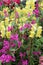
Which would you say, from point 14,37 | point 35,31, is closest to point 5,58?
point 14,37

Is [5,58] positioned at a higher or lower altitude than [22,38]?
lower

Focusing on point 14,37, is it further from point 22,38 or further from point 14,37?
point 22,38

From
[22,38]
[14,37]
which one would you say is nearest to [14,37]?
[14,37]

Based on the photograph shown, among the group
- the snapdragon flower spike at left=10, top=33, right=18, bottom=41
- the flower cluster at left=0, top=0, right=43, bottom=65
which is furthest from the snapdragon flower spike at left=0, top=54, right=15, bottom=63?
the snapdragon flower spike at left=10, top=33, right=18, bottom=41

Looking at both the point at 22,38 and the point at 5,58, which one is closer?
the point at 5,58

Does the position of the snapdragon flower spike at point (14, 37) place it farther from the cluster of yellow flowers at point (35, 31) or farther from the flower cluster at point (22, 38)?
the cluster of yellow flowers at point (35, 31)

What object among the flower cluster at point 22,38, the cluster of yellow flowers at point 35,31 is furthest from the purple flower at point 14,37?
the cluster of yellow flowers at point 35,31

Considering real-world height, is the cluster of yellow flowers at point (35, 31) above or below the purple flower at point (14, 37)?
above

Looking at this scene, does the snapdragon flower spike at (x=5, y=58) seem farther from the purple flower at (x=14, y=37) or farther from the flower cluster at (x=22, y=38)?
the purple flower at (x=14, y=37)

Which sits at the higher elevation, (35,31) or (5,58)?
(35,31)

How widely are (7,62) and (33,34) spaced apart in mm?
322

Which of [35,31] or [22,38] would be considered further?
[22,38]

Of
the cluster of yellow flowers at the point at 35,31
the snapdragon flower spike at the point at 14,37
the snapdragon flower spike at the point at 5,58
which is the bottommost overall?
the snapdragon flower spike at the point at 5,58

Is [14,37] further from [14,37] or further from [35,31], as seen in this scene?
[35,31]
